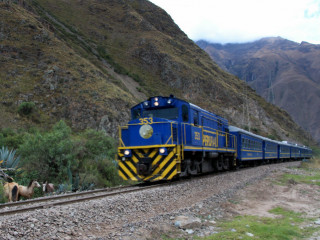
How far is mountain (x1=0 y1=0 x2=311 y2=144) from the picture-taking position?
96.2 ft

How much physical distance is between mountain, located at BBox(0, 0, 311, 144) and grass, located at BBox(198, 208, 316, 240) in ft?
67.8

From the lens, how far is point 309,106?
510 ft

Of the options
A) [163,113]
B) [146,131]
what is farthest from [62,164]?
[163,113]

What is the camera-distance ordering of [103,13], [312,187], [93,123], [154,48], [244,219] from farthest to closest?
[103,13] < [154,48] < [93,123] < [312,187] < [244,219]

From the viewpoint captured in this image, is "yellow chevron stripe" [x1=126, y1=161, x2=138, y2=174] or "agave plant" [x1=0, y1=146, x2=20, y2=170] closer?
"yellow chevron stripe" [x1=126, y1=161, x2=138, y2=174]

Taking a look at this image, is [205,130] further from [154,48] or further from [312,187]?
[154,48]

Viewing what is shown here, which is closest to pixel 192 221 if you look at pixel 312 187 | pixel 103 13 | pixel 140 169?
pixel 140 169

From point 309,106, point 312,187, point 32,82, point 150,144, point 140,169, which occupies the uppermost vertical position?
point 309,106

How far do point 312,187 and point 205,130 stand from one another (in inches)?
216

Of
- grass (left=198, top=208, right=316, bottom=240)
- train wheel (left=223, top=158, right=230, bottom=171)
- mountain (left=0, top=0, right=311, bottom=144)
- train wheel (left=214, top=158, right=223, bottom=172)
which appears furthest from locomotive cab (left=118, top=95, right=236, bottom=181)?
mountain (left=0, top=0, right=311, bottom=144)

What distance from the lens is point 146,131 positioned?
38.1ft

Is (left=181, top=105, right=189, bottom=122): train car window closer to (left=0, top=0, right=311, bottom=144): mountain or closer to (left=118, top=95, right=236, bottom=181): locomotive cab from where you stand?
(left=118, top=95, right=236, bottom=181): locomotive cab

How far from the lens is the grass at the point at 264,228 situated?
222 inches

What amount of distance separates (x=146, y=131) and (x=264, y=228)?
6363 millimetres
